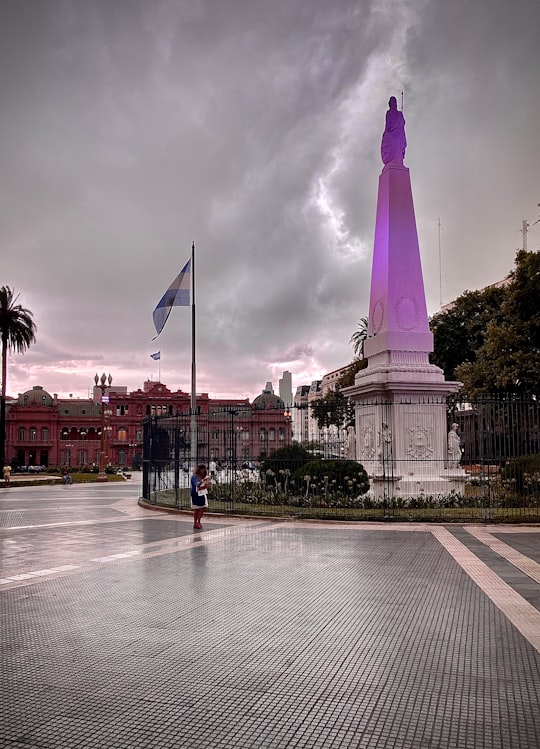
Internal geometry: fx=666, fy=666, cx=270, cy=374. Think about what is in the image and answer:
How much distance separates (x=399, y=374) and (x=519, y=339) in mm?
12846

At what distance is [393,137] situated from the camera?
22.7 m

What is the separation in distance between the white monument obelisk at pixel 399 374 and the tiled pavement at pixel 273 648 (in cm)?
813

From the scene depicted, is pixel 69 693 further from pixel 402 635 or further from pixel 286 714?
pixel 402 635

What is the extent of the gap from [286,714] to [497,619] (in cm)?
329

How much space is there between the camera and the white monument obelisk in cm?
1988

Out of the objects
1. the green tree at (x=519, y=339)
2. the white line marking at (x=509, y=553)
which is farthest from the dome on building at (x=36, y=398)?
the white line marking at (x=509, y=553)

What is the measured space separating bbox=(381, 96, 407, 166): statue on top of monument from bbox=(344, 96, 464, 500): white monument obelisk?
0.03 metres

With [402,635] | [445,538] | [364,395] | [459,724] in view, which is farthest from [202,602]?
[364,395]

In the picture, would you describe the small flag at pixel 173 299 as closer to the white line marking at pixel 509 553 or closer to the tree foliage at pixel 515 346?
the tree foliage at pixel 515 346

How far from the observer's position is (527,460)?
18.5 m

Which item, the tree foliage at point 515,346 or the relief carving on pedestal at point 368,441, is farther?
the tree foliage at point 515,346

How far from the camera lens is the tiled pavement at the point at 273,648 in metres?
4.39

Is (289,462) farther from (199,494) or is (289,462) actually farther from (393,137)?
(393,137)

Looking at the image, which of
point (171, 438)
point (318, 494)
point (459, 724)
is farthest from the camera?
point (171, 438)
